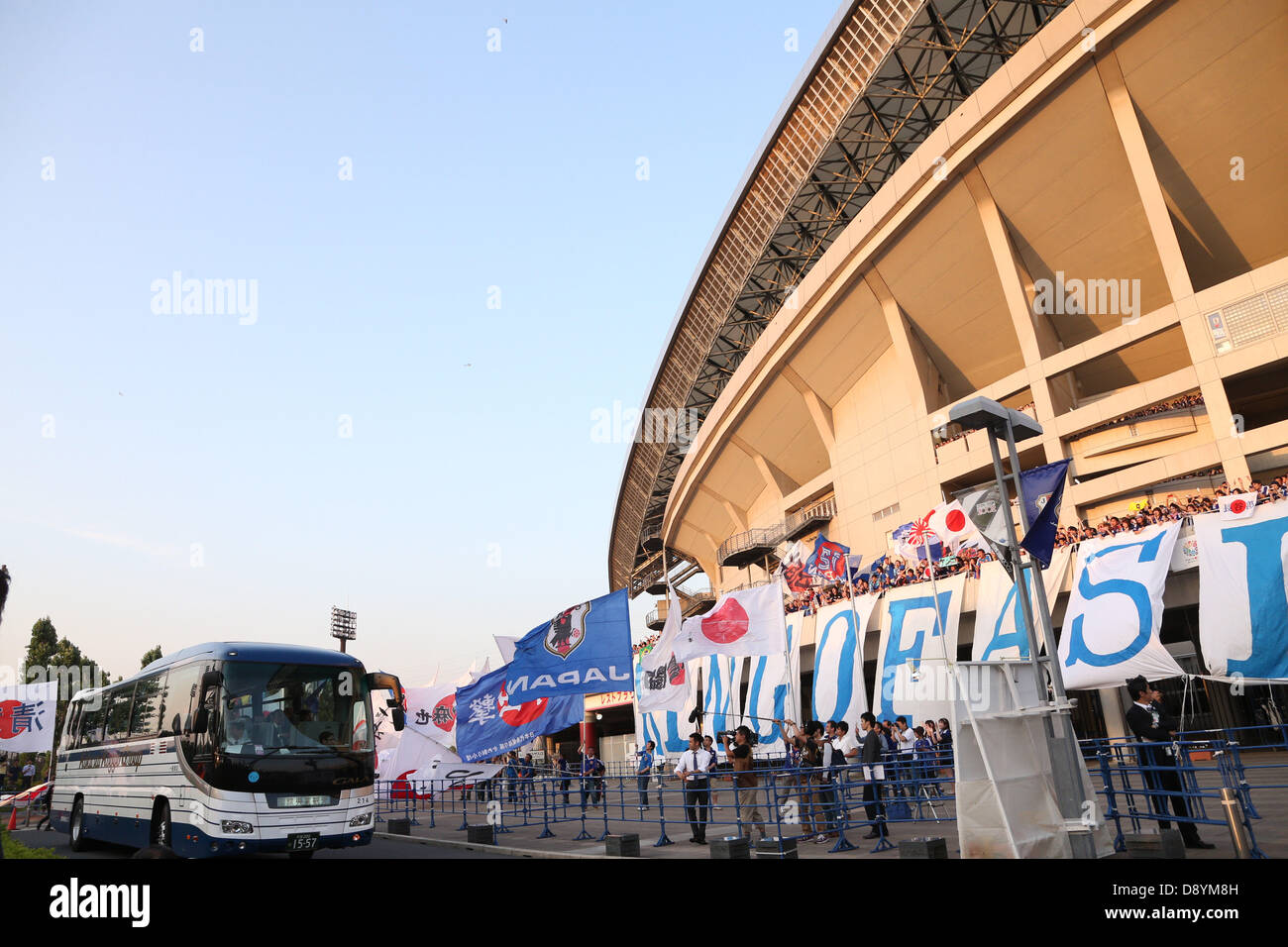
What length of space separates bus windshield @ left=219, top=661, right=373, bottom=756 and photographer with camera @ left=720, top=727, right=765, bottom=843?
5918mm

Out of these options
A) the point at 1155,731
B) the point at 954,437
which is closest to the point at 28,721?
the point at 1155,731

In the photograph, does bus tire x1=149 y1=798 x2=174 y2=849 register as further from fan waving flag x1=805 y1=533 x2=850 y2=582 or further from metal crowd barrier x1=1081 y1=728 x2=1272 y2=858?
fan waving flag x1=805 y1=533 x2=850 y2=582

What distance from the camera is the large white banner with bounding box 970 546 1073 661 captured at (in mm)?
22984

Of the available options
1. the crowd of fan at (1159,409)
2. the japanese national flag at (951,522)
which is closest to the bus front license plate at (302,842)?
the japanese national flag at (951,522)

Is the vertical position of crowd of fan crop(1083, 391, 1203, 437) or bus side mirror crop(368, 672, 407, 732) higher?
crowd of fan crop(1083, 391, 1203, 437)

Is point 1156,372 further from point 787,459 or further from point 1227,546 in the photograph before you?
point 787,459

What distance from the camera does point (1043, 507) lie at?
35.7 ft

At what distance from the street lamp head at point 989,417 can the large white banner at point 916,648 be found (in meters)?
13.0

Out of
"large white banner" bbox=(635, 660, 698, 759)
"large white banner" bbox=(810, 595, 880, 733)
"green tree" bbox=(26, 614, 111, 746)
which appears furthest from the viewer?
"green tree" bbox=(26, 614, 111, 746)

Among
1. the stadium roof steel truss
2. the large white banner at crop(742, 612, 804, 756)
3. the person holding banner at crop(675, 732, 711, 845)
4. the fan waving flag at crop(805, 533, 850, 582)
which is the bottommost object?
the person holding banner at crop(675, 732, 711, 845)

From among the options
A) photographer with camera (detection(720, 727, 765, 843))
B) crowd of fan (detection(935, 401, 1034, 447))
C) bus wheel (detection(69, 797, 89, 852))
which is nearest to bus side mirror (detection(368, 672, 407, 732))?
photographer with camera (detection(720, 727, 765, 843))

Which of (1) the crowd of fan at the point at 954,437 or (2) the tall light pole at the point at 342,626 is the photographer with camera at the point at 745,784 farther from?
(2) the tall light pole at the point at 342,626

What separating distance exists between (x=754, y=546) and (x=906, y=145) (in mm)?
22046
